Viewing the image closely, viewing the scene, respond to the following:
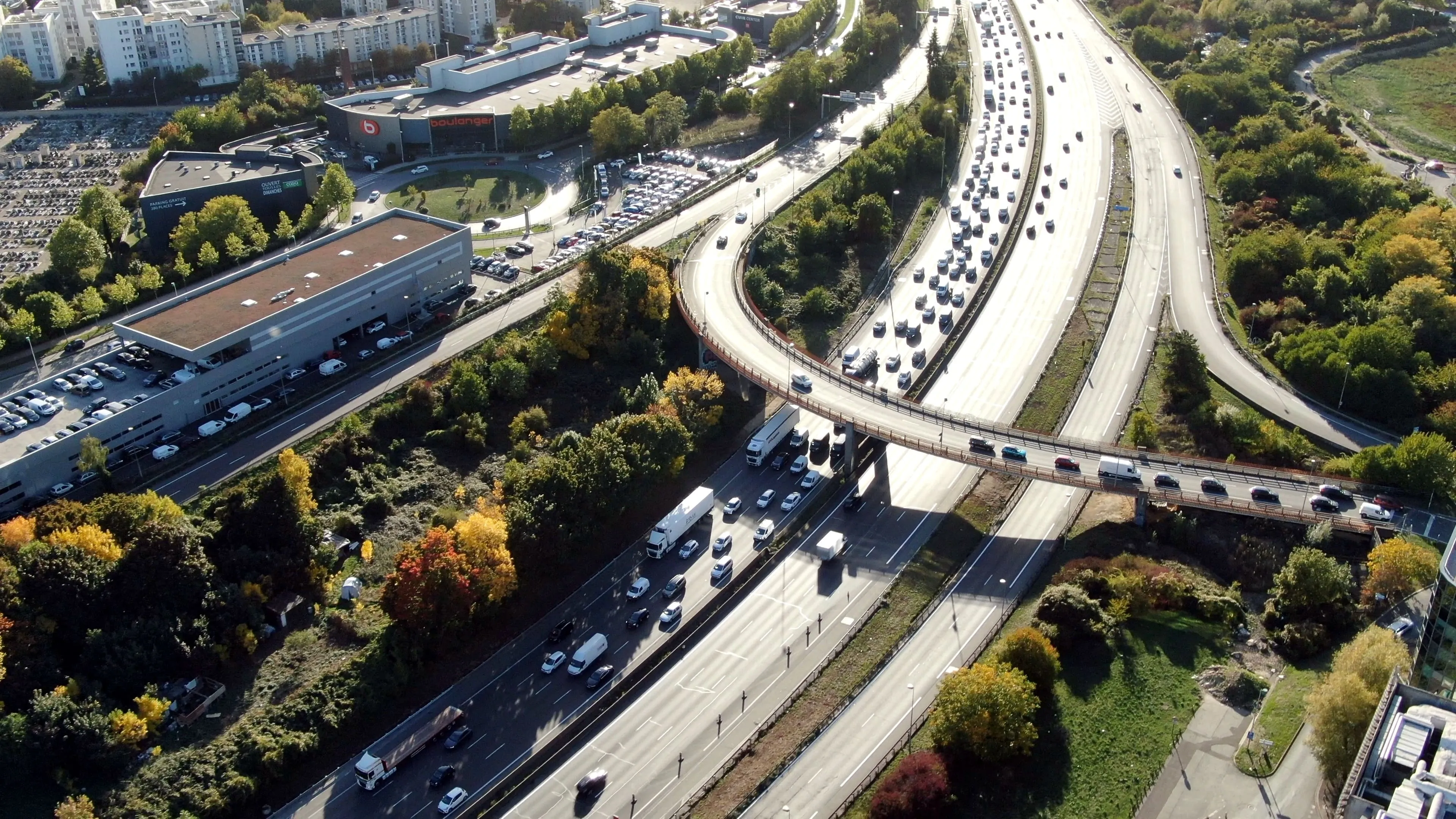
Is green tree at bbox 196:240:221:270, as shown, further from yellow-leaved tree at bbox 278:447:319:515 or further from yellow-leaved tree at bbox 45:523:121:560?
yellow-leaved tree at bbox 45:523:121:560

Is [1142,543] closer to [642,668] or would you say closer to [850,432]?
[850,432]

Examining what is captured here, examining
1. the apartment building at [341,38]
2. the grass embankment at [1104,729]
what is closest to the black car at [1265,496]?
the grass embankment at [1104,729]

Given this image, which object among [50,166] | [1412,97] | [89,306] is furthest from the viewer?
[1412,97]

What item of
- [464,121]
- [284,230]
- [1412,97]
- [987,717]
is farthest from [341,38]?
[1412,97]

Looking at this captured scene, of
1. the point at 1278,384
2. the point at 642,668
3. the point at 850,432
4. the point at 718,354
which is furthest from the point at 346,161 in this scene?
the point at 1278,384

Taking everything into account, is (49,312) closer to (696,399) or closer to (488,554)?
(488,554)

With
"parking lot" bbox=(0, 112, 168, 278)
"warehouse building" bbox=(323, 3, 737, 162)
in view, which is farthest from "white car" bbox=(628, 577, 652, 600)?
"warehouse building" bbox=(323, 3, 737, 162)
